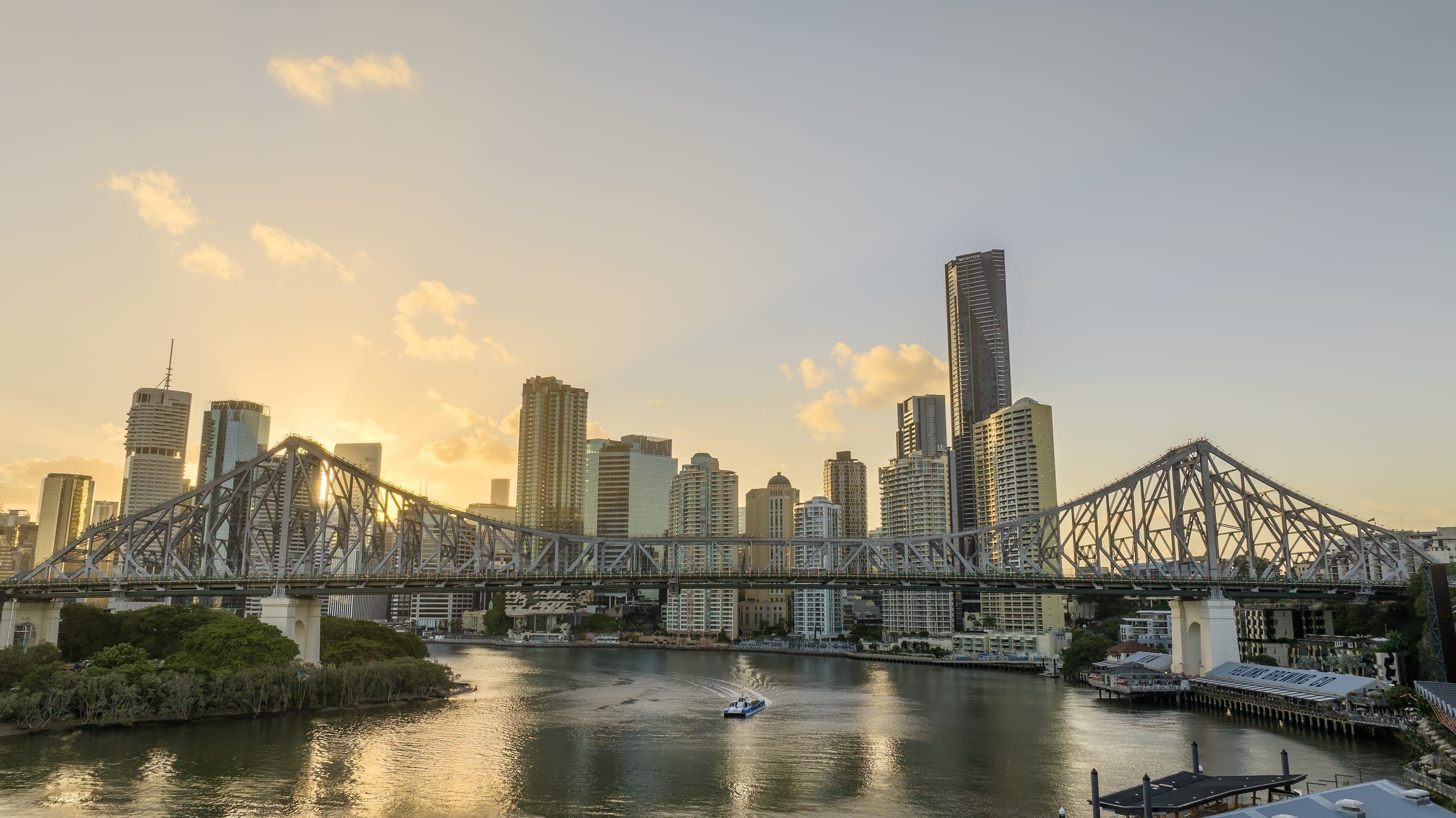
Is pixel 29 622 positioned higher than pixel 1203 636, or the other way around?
pixel 29 622

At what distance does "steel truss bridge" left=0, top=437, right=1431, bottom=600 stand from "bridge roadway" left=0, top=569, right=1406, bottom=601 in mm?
202

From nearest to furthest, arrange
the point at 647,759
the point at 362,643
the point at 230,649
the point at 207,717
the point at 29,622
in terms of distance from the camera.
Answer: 1. the point at 647,759
2. the point at 207,717
3. the point at 230,649
4. the point at 29,622
5. the point at 362,643

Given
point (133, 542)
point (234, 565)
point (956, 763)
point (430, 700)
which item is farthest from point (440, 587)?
point (956, 763)

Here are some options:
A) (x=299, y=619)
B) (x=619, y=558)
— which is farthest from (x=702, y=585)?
(x=299, y=619)

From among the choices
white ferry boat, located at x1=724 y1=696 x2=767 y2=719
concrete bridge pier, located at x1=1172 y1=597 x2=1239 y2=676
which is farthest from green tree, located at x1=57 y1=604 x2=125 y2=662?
concrete bridge pier, located at x1=1172 y1=597 x2=1239 y2=676

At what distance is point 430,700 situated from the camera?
9062 cm

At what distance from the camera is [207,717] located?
235 ft

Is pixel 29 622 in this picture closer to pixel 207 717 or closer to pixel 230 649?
pixel 230 649

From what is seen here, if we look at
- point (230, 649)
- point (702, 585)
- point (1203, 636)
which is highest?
point (702, 585)

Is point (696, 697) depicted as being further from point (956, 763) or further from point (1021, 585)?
point (956, 763)

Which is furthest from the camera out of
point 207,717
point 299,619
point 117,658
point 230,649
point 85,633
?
point 85,633

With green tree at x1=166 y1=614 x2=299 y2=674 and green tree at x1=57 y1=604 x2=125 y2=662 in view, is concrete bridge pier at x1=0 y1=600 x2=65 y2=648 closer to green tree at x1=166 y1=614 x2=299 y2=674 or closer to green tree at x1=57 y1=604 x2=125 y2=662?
green tree at x1=57 y1=604 x2=125 y2=662

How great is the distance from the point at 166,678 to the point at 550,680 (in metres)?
57.4

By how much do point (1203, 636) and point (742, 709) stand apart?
50632 mm
